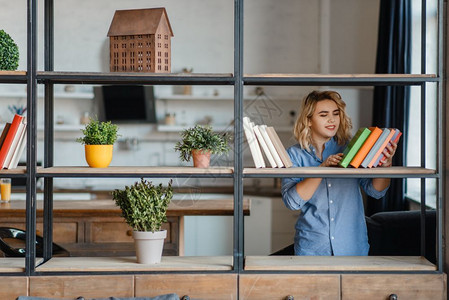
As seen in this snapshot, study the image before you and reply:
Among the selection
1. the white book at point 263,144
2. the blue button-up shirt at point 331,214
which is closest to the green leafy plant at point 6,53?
the white book at point 263,144

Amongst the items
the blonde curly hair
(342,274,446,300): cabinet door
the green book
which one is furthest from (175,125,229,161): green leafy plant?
(342,274,446,300): cabinet door

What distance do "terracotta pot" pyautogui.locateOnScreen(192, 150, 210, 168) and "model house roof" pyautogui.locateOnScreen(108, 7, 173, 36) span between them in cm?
57

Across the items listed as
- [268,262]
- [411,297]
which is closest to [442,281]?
[411,297]

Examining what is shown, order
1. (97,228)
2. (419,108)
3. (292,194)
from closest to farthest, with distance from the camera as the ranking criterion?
(292,194) → (97,228) → (419,108)

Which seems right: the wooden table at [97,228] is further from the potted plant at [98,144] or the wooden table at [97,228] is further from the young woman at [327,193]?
the potted plant at [98,144]

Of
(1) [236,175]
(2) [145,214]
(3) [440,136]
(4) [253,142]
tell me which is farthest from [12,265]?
(3) [440,136]

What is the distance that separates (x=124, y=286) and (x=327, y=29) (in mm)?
5208

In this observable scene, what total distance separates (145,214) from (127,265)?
0.25 m

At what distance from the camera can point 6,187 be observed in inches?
185

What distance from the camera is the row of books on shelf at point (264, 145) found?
2.65 meters

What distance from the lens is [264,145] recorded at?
2670mm

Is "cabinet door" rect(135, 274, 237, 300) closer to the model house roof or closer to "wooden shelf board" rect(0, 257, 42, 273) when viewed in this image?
→ "wooden shelf board" rect(0, 257, 42, 273)

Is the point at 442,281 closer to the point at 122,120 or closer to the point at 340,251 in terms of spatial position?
the point at 340,251

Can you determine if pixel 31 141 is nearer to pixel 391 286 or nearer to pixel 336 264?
pixel 336 264
